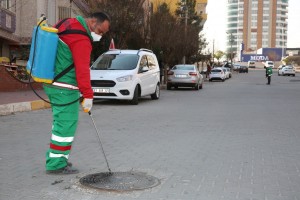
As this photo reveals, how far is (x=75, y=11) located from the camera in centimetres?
2873

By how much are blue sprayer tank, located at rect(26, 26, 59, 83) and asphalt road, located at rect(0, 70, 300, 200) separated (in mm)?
1232

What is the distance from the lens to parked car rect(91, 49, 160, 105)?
47.6 feet

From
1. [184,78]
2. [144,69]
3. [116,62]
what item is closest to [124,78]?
[116,62]

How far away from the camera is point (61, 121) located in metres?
5.24

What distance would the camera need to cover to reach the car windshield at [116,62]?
50.9 feet

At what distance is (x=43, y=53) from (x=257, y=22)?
189126 mm

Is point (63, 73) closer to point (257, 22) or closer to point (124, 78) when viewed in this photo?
point (124, 78)

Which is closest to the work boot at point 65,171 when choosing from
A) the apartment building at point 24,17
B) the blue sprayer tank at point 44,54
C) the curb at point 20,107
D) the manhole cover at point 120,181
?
the manhole cover at point 120,181

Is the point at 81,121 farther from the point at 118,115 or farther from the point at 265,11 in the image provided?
the point at 265,11

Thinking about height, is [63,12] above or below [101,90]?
above

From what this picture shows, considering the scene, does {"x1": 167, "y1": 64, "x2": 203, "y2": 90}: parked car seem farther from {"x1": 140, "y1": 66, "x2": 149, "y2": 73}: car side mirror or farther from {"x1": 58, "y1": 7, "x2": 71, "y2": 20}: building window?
{"x1": 58, "y1": 7, "x2": 71, "y2": 20}: building window

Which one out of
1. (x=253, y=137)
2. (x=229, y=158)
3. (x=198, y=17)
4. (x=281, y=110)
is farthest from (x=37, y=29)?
(x=198, y=17)

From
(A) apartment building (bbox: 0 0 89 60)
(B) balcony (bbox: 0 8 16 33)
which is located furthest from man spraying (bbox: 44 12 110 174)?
(A) apartment building (bbox: 0 0 89 60)

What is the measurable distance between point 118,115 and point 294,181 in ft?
23.7
